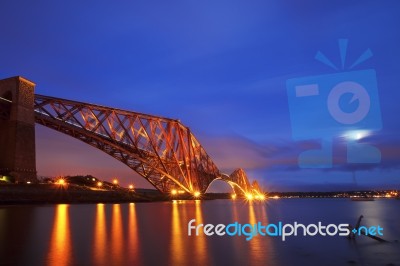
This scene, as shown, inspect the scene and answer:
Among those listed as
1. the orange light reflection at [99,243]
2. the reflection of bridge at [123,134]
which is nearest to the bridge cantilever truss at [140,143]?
the reflection of bridge at [123,134]

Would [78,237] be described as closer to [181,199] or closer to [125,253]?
[125,253]

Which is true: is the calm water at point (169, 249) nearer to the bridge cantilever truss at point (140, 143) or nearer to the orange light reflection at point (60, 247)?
the orange light reflection at point (60, 247)

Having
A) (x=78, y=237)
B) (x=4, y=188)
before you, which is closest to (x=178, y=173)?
(x=4, y=188)

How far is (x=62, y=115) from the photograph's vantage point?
209ft

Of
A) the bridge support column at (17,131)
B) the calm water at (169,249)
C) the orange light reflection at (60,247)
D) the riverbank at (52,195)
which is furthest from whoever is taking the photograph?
the bridge support column at (17,131)

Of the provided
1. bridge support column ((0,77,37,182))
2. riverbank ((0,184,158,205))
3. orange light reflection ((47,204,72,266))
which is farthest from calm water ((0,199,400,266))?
bridge support column ((0,77,37,182))

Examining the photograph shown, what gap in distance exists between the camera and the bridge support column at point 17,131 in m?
45.5

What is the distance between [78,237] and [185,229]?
756cm

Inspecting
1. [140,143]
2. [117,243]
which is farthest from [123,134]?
[117,243]

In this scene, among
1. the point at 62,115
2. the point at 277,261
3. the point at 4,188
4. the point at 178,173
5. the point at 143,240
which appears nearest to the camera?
the point at 277,261

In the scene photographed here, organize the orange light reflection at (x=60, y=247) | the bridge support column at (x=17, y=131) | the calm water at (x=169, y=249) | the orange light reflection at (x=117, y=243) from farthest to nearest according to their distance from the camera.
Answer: the bridge support column at (x=17, y=131), the calm water at (x=169, y=249), the orange light reflection at (x=117, y=243), the orange light reflection at (x=60, y=247)

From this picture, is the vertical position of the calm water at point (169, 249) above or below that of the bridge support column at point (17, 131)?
below

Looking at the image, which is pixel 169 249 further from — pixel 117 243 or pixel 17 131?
pixel 17 131

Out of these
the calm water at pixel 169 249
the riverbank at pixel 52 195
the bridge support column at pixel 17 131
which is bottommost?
the calm water at pixel 169 249
